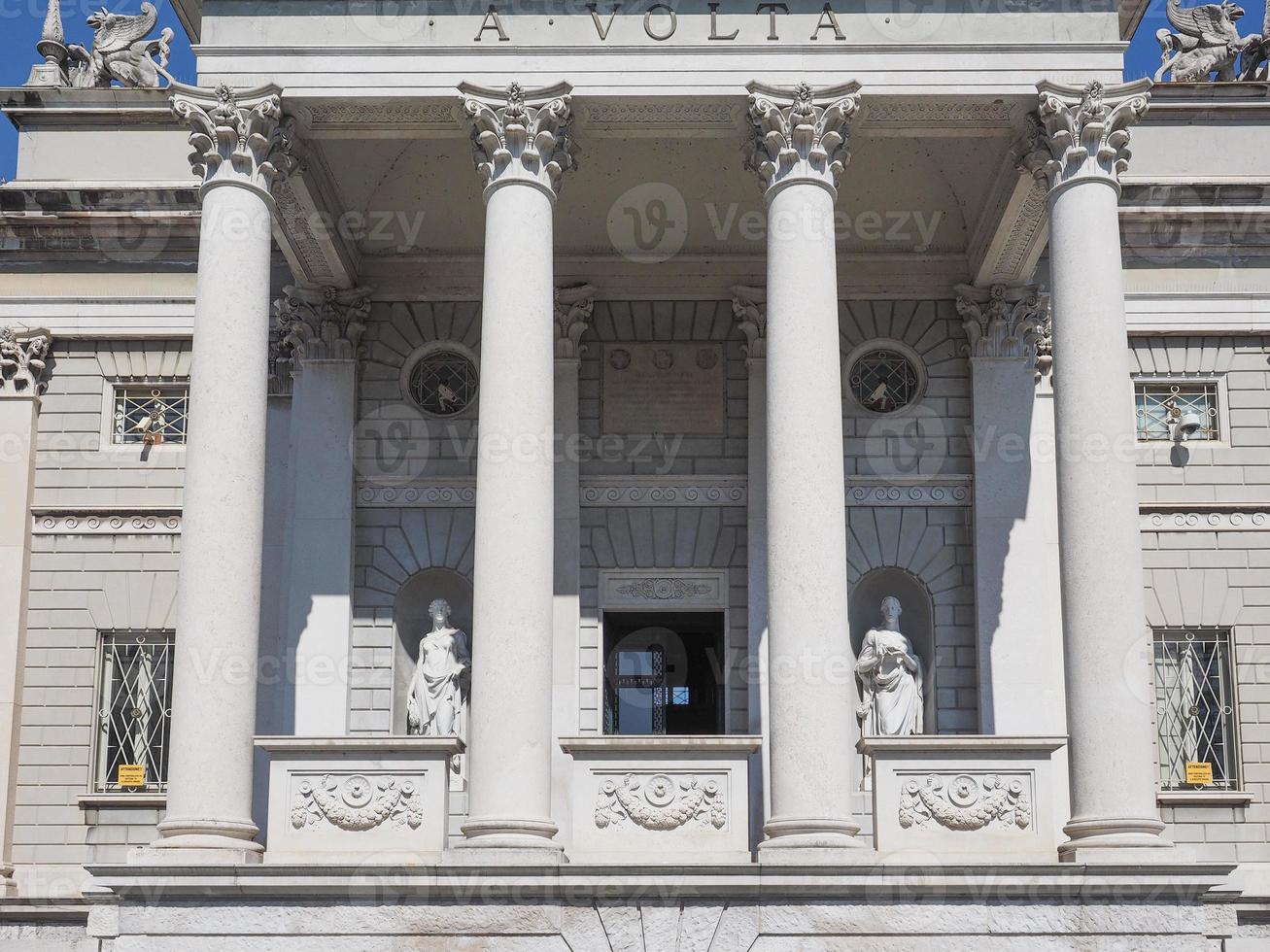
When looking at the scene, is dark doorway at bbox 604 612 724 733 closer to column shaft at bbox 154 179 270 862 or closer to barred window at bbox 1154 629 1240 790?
barred window at bbox 1154 629 1240 790

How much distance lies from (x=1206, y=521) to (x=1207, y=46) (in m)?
Answer: 7.90

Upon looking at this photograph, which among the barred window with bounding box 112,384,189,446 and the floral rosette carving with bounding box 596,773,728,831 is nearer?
the floral rosette carving with bounding box 596,773,728,831

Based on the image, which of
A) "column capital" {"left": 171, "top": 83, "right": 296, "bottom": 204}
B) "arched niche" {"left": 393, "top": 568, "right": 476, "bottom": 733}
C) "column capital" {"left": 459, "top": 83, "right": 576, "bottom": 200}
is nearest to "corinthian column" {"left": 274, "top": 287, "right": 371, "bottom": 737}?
"arched niche" {"left": 393, "top": 568, "right": 476, "bottom": 733}

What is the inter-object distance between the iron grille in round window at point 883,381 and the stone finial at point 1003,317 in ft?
3.39

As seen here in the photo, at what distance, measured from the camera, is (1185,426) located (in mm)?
26672

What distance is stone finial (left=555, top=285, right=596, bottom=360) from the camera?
26.6 m

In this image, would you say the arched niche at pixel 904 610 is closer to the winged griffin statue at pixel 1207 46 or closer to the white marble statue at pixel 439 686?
the white marble statue at pixel 439 686

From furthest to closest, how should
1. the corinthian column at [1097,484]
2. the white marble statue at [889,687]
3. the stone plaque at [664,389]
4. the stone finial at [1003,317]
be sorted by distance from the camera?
the stone plaque at [664,389] < the stone finial at [1003,317] < the white marble statue at [889,687] < the corinthian column at [1097,484]

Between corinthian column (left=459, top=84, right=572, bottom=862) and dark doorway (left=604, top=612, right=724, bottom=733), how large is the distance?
625 centimetres

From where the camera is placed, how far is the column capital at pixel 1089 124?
21.3m

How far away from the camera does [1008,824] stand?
20281 millimetres

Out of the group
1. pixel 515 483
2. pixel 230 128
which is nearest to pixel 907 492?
pixel 515 483

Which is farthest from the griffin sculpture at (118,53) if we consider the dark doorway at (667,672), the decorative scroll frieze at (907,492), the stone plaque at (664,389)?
the decorative scroll frieze at (907,492)

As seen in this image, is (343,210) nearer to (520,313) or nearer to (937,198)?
(520,313)
